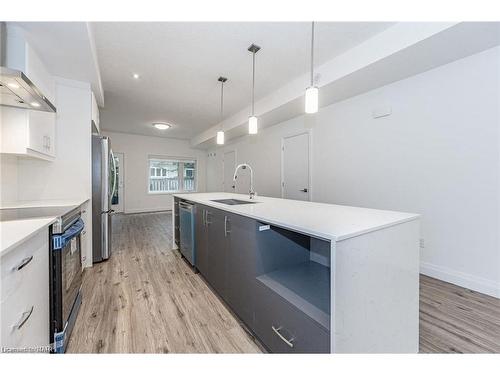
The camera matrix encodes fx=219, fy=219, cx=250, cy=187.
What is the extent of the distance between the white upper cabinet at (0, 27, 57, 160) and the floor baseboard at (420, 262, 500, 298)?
4.32 metres

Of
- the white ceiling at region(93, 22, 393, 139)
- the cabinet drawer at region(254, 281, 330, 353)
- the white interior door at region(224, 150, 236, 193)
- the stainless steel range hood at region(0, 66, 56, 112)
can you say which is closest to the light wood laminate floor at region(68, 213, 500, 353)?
the cabinet drawer at region(254, 281, 330, 353)

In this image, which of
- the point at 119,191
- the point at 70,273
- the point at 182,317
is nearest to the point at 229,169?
the point at 119,191

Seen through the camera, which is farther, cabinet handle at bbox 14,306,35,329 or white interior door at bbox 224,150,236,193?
white interior door at bbox 224,150,236,193

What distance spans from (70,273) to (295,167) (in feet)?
12.0

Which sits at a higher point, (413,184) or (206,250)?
(413,184)

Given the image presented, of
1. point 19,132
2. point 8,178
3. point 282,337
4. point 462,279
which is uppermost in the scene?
point 19,132

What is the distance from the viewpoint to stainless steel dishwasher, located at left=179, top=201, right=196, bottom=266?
2592mm

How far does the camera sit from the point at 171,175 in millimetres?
8031

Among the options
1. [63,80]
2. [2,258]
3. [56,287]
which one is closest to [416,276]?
[2,258]

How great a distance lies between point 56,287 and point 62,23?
1.97 meters

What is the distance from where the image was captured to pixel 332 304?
0.94 m

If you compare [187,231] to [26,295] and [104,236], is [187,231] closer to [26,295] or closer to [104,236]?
[104,236]

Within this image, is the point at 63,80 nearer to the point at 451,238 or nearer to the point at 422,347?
the point at 422,347

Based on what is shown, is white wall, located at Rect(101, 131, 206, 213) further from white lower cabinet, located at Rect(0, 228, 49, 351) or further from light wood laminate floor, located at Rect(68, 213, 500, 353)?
white lower cabinet, located at Rect(0, 228, 49, 351)
